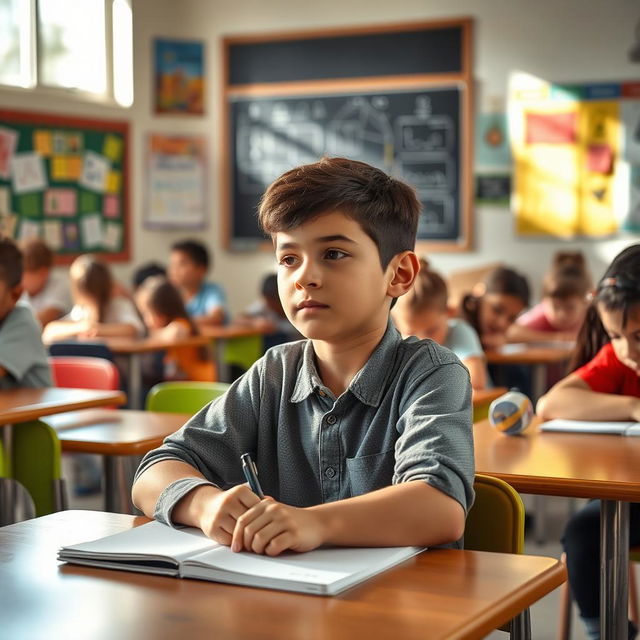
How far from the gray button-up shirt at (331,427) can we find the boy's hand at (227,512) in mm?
114

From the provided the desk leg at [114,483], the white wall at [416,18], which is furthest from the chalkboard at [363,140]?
the desk leg at [114,483]

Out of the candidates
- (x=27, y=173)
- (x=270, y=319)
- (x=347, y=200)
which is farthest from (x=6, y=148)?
(x=347, y=200)

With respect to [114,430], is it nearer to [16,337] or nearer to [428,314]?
[16,337]

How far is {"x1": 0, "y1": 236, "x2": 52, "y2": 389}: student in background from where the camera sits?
292cm

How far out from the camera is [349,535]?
4.02 ft

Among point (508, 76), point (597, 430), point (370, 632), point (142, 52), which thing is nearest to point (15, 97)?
point (142, 52)

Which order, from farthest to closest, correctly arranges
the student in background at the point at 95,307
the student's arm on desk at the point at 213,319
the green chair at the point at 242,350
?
the student's arm on desk at the point at 213,319 → the green chair at the point at 242,350 → the student in background at the point at 95,307

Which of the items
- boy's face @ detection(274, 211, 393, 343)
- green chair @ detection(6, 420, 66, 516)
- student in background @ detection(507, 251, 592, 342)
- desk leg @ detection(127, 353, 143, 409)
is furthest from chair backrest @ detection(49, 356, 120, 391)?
student in background @ detection(507, 251, 592, 342)

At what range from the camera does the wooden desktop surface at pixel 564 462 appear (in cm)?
170

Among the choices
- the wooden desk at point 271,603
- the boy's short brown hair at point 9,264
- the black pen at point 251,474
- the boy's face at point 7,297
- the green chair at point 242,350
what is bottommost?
the green chair at point 242,350

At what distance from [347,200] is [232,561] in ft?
1.79

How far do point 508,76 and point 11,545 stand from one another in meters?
6.12

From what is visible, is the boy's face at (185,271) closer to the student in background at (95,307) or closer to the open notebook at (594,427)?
the student in background at (95,307)

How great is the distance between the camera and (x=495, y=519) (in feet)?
4.92
